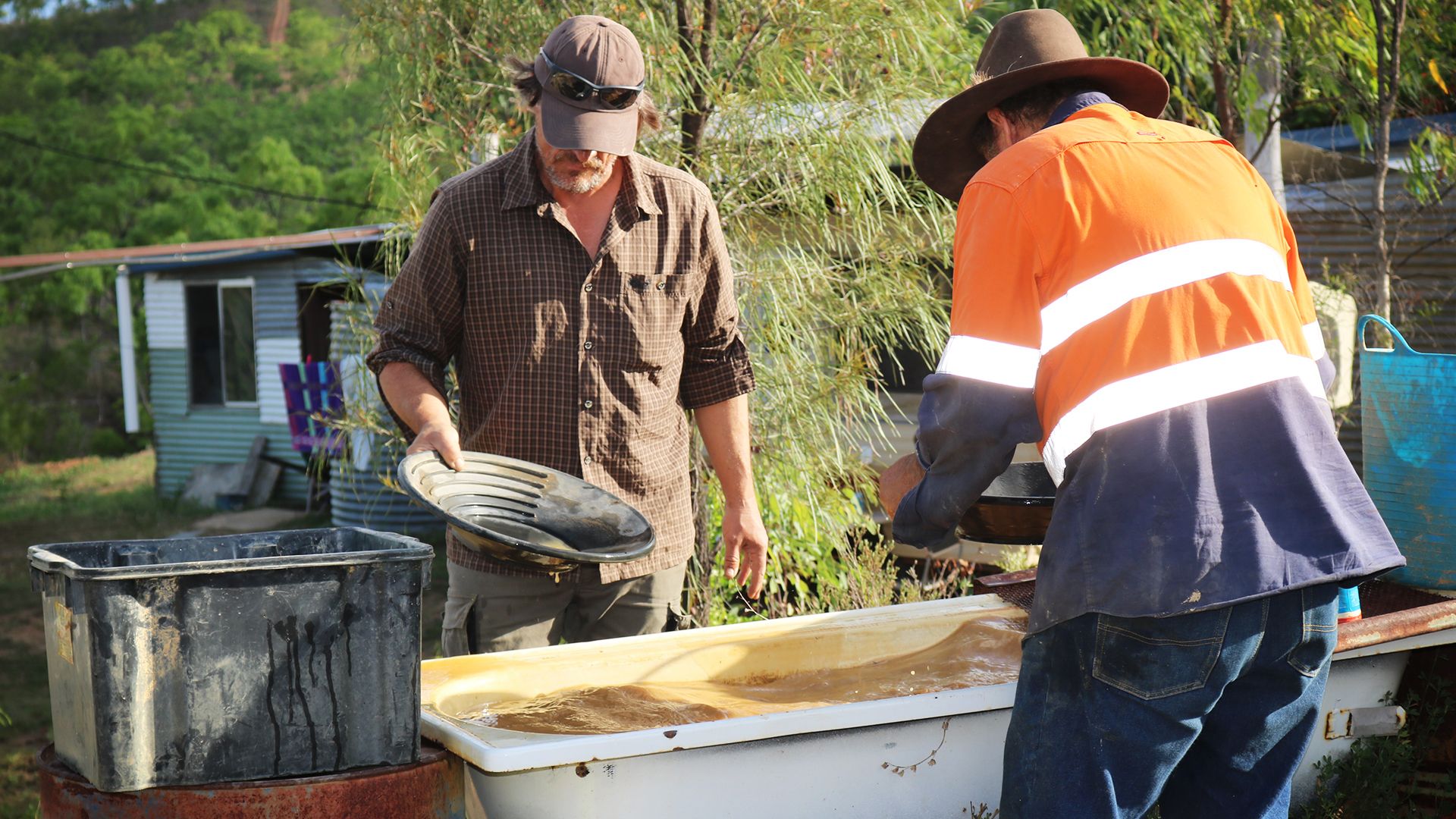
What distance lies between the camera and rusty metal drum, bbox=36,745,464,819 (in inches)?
77.9

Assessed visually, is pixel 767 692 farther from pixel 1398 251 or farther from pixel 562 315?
pixel 1398 251

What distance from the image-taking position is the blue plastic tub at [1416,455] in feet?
11.4

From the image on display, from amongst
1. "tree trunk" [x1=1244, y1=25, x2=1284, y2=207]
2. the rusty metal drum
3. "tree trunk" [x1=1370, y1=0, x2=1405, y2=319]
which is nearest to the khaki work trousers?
the rusty metal drum

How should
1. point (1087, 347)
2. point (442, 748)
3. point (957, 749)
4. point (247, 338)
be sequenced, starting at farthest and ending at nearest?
point (247, 338) < point (957, 749) < point (442, 748) < point (1087, 347)

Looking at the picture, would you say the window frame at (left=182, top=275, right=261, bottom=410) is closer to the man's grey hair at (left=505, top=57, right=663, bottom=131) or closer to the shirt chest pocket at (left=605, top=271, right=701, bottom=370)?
the man's grey hair at (left=505, top=57, right=663, bottom=131)

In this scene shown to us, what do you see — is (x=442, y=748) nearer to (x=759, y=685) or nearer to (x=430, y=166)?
(x=759, y=685)

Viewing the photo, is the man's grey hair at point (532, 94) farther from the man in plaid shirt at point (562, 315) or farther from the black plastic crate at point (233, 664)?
the black plastic crate at point (233, 664)

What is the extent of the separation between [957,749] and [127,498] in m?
14.4

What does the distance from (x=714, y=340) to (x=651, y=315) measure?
0.26m

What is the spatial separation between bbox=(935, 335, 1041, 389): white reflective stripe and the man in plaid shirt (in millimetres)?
1132

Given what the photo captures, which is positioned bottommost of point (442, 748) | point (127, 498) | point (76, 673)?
point (127, 498)

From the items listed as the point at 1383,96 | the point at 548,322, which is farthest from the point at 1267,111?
the point at 548,322

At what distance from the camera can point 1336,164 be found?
8016 mm

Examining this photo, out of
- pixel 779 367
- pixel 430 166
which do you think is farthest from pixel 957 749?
pixel 430 166
